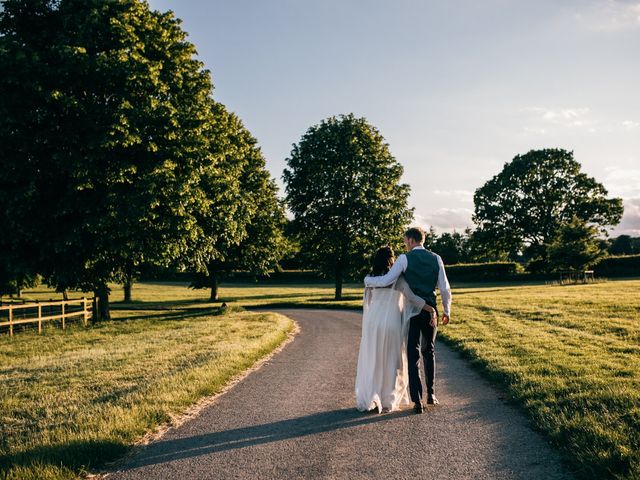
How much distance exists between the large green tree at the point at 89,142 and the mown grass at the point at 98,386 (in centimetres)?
361

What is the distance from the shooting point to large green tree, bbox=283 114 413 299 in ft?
121

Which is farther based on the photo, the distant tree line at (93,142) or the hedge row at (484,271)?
the hedge row at (484,271)

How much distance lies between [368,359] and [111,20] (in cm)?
1673

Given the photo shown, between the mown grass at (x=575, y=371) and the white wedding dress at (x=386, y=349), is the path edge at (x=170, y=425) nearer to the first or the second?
the white wedding dress at (x=386, y=349)

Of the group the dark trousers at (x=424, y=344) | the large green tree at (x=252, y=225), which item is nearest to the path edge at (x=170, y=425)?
the dark trousers at (x=424, y=344)

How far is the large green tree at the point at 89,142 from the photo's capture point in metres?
16.6

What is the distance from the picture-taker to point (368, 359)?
282 inches

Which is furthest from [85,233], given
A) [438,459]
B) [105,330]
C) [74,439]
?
[438,459]

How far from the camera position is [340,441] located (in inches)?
217

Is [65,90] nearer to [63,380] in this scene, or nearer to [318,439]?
[63,380]

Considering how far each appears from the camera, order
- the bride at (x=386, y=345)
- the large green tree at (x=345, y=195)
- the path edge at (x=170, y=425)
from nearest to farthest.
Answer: the path edge at (x=170, y=425) → the bride at (x=386, y=345) → the large green tree at (x=345, y=195)

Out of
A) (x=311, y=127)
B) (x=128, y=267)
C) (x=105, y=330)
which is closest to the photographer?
(x=105, y=330)

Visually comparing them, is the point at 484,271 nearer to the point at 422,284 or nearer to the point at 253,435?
the point at 422,284

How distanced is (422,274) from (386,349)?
1.27m
